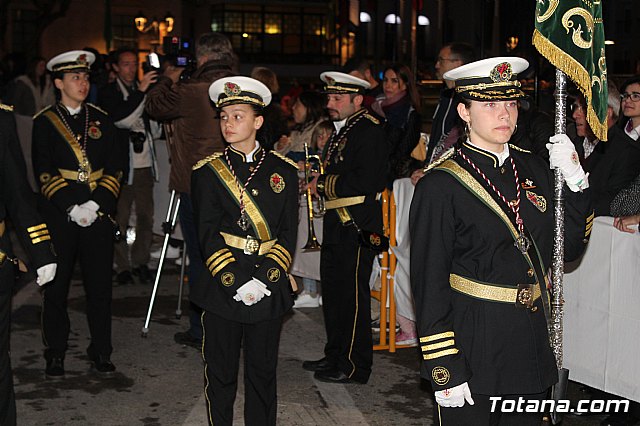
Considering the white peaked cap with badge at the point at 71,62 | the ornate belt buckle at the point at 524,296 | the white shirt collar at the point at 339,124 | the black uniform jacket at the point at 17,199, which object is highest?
the white peaked cap with badge at the point at 71,62

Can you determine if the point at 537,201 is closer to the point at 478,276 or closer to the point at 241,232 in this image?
the point at 478,276

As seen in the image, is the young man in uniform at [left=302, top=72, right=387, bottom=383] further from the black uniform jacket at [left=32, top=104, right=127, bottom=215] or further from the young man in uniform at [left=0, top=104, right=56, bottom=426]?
the young man in uniform at [left=0, top=104, right=56, bottom=426]

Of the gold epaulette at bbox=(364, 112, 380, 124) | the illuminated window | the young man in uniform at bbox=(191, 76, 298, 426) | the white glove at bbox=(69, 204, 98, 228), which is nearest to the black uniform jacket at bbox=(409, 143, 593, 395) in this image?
the young man in uniform at bbox=(191, 76, 298, 426)

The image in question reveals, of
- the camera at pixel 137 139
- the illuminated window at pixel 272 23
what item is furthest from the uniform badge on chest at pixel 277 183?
the illuminated window at pixel 272 23

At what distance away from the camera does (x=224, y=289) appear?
5.26m

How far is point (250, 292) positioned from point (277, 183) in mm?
654

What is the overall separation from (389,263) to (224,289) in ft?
9.86

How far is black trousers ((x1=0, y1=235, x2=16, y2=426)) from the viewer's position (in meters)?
4.82

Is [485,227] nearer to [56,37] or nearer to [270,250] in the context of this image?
[270,250]

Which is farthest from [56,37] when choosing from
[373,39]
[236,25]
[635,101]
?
[635,101]

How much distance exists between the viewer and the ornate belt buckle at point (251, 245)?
17.5ft

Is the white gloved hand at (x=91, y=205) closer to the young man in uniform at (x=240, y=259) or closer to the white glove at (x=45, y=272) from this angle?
the young man in uniform at (x=240, y=259)

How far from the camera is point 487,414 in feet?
13.3

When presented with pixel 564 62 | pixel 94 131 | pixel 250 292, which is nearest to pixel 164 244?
pixel 94 131
